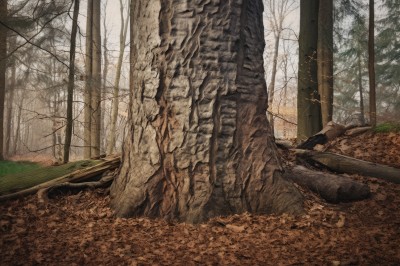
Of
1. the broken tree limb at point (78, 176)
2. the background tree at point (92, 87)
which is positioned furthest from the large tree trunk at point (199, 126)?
the background tree at point (92, 87)

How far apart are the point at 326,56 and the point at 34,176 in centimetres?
792

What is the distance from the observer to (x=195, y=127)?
9.95ft

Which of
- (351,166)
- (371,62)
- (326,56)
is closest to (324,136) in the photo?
(351,166)

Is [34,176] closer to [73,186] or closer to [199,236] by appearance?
[73,186]

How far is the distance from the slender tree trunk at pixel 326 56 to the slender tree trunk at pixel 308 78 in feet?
3.09

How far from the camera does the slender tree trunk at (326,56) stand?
8.42 m

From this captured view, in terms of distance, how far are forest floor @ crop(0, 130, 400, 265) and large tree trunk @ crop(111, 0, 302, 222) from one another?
0.71ft

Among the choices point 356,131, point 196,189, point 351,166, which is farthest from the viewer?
point 356,131

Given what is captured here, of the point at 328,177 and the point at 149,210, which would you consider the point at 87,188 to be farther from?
the point at 328,177

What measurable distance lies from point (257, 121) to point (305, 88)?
4.76 m

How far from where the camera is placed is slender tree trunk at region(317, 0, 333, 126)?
332 inches

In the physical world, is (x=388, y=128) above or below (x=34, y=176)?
above

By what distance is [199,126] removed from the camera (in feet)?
9.95

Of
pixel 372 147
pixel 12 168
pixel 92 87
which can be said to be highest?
pixel 92 87
